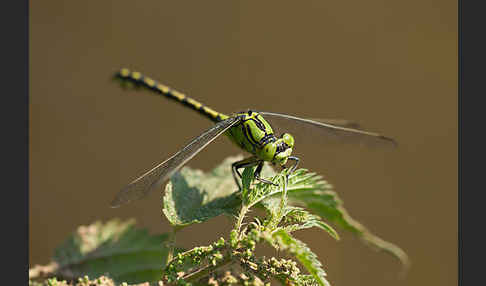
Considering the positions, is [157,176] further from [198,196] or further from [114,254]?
[114,254]

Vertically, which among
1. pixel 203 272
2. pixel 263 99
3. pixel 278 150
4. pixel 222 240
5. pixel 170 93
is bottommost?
pixel 203 272

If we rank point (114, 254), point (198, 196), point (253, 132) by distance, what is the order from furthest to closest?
point (114, 254), point (253, 132), point (198, 196)

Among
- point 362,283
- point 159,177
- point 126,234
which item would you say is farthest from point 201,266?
point 362,283

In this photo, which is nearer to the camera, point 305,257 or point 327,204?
point 305,257

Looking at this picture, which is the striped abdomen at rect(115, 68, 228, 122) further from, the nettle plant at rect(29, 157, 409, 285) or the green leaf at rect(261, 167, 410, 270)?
the green leaf at rect(261, 167, 410, 270)

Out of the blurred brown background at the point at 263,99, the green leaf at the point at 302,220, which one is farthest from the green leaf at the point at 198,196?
the blurred brown background at the point at 263,99

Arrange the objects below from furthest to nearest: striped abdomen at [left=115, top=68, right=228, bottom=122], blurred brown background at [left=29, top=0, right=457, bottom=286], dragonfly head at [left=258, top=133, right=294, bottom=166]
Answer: blurred brown background at [left=29, top=0, right=457, bottom=286]
striped abdomen at [left=115, top=68, right=228, bottom=122]
dragonfly head at [left=258, top=133, right=294, bottom=166]

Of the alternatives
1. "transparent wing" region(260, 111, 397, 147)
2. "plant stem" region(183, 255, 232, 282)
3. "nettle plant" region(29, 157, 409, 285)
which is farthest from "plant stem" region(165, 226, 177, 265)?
"transparent wing" region(260, 111, 397, 147)

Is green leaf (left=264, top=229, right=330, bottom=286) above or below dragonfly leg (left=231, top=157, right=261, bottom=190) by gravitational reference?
below

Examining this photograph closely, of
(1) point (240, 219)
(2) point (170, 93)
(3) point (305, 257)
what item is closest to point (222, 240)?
(1) point (240, 219)
